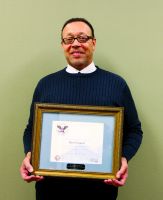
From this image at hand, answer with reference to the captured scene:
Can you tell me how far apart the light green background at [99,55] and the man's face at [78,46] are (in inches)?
8.3

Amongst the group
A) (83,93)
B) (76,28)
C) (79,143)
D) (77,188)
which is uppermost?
(76,28)

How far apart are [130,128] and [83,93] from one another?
256 mm

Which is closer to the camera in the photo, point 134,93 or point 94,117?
point 94,117

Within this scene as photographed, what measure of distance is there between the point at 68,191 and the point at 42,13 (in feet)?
2.67

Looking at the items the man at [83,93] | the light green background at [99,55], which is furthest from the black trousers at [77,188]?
the light green background at [99,55]

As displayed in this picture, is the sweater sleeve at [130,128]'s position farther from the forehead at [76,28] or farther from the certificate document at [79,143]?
the forehead at [76,28]

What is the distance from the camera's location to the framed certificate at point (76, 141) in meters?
1.16

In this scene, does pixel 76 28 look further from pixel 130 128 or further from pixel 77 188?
pixel 77 188

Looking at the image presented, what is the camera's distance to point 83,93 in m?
1.27

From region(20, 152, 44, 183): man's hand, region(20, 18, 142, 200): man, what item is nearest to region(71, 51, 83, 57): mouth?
region(20, 18, 142, 200): man

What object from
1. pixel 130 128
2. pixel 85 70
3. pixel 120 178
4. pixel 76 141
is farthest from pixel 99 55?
pixel 120 178

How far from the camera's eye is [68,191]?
1.25 m
